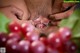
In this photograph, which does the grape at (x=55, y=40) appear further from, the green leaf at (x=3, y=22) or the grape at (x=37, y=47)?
the green leaf at (x=3, y=22)

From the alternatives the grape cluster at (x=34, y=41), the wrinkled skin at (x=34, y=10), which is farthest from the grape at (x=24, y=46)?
the wrinkled skin at (x=34, y=10)

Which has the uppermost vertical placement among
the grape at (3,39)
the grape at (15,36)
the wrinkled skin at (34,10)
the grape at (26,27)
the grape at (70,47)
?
the wrinkled skin at (34,10)

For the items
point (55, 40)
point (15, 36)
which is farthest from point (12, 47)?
point (55, 40)

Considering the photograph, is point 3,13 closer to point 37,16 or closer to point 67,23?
point 37,16

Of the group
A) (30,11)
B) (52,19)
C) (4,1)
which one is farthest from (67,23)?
(4,1)

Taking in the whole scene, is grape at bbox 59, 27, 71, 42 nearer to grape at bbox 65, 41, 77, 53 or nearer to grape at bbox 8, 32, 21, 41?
grape at bbox 65, 41, 77, 53

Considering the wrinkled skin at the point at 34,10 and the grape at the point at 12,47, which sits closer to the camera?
the grape at the point at 12,47

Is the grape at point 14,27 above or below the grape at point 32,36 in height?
above
